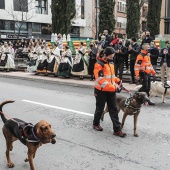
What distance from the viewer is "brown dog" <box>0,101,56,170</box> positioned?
388cm

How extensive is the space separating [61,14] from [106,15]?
17.0 feet

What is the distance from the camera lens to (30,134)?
4102 millimetres

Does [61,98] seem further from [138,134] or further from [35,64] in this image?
[35,64]

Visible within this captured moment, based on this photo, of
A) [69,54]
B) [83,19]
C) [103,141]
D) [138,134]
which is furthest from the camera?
[83,19]

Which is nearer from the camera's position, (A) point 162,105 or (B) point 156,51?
(A) point 162,105

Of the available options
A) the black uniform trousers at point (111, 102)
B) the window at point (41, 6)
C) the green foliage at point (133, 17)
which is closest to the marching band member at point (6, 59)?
the black uniform trousers at point (111, 102)

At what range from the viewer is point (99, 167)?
4.65 m

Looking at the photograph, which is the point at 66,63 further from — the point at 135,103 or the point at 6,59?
the point at 135,103

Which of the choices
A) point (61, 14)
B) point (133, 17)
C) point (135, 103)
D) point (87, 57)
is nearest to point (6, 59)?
point (87, 57)

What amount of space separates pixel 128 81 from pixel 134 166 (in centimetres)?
863

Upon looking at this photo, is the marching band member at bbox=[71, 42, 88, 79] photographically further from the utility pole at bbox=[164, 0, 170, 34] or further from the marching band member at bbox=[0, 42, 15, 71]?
the utility pole at bbox=[164, 0, 170, 34]

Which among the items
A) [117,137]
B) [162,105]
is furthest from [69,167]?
[162,105]

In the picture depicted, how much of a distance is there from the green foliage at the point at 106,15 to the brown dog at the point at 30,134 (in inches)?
999

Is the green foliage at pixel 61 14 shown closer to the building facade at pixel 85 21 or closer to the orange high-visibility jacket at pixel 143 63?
the orange high-visibility jacket at pixel 143 63
